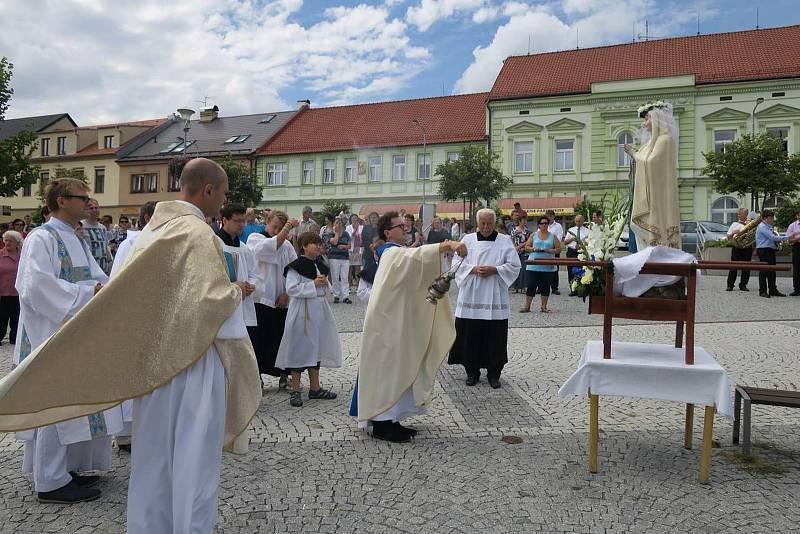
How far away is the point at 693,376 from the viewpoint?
4434 mm

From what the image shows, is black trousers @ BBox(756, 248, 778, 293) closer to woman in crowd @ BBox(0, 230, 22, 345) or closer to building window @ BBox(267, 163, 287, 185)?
woman in crowd @ BBox(0, 230, 22, 345)

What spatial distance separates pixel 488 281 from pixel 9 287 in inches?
312

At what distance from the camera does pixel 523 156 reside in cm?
4003

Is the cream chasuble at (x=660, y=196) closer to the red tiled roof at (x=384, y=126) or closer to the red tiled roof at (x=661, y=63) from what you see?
the red tiled roof at (x=661, y=63)

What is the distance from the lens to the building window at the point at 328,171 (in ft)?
147

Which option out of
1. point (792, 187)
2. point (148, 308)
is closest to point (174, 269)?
point (148, 308)

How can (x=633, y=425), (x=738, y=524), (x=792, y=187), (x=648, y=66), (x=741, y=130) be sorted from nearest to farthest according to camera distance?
(x=738, y=524)
(x=633, y=425)
(x=792, y=187)
(x=741, y=130)
(x=648, y=66)

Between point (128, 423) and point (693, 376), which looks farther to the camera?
point (128, 423)

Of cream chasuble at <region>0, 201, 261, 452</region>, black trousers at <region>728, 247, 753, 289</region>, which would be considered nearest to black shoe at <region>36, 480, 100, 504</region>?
cream chasuble at <region>0, 201, 261, 452</region>

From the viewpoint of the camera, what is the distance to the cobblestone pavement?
148 inches

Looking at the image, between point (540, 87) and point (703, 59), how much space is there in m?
9.32

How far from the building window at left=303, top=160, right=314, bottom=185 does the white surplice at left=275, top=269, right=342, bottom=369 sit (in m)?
39.6

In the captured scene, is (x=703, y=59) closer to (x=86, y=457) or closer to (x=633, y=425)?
(x=633, y=425)

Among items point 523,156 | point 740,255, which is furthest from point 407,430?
point 523,156
